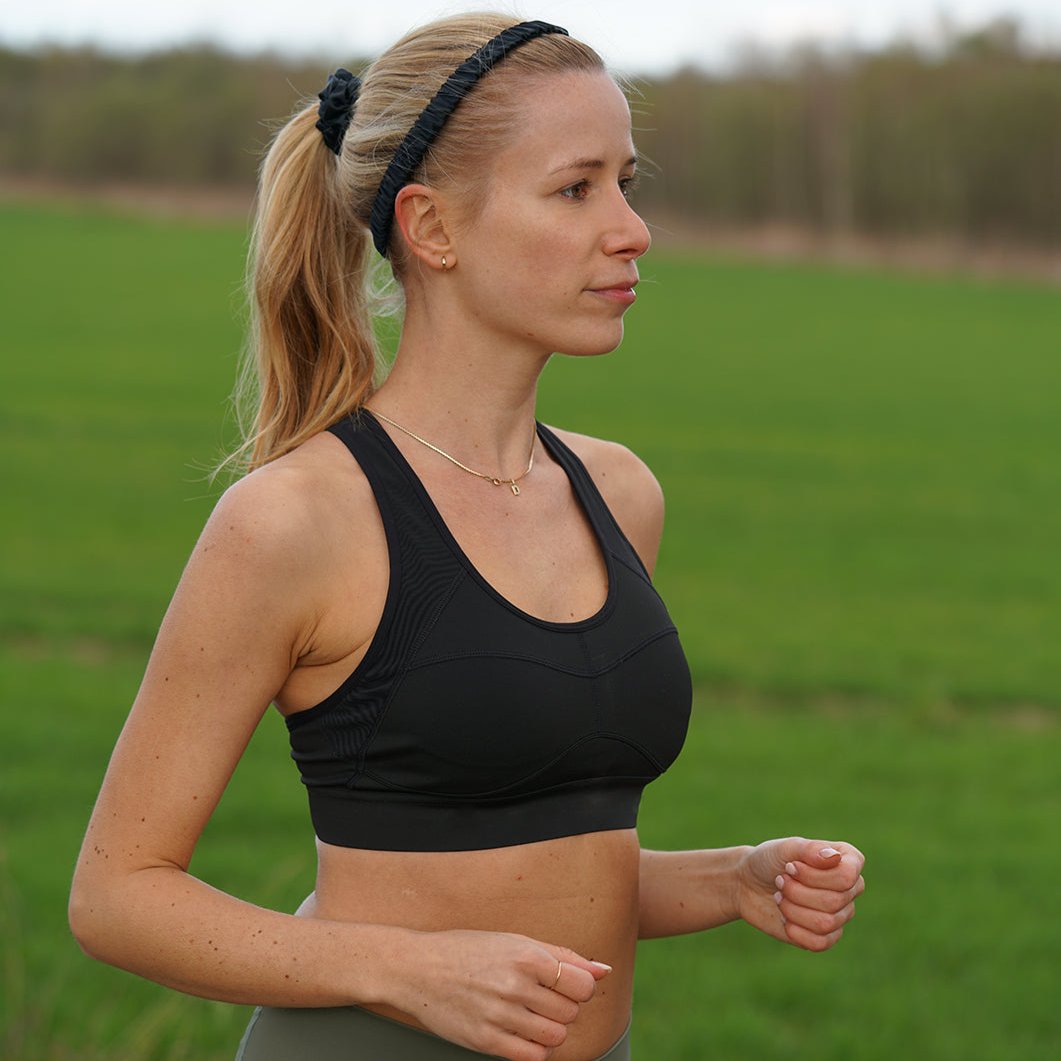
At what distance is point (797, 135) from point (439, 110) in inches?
3105

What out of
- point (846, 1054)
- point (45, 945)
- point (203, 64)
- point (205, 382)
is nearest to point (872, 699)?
point (846, 1054)

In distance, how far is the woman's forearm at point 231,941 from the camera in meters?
2.14

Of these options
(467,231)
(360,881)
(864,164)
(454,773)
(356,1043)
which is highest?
(467,231)

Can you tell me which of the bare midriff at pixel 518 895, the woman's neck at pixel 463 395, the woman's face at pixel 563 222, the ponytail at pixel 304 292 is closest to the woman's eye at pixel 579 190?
the woman's face at pixel 563 222

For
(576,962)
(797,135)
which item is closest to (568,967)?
(576,962)

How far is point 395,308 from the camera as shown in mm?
2744

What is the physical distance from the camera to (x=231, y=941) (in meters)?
2.15

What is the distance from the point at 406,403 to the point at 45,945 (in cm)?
412

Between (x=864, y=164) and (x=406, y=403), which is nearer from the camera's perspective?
(x=406, y=403)

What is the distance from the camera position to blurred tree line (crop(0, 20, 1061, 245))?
69562 millimetres

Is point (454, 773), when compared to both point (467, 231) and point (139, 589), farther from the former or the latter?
point (139, 589)

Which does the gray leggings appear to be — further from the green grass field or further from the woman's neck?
the green grass field

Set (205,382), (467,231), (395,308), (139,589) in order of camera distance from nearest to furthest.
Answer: (467,231)
(395,308)
(139,589)
(205,382)

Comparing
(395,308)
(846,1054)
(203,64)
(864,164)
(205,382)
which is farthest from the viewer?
(203,64)
